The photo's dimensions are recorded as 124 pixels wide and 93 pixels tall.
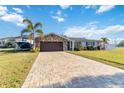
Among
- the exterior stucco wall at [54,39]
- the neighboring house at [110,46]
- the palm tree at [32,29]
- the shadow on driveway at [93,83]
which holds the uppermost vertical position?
the palm tree at [32,29]

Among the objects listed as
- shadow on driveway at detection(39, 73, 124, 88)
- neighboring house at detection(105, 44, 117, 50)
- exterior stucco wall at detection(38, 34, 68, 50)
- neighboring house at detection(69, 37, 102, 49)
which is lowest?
shadow on driveway at detection(39, 73, 124, 88)

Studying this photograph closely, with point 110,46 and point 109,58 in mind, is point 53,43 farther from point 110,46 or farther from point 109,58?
point 109,58

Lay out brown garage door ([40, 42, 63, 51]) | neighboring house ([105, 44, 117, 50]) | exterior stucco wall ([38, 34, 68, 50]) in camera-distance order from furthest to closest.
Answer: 1. neighboring house ([105, 44, 117, 50])
2. exterior stucco wall ([38, 34, 68, 50])
3. brown garage door ([40, 42, 63, 51])

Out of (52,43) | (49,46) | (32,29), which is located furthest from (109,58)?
(52,43)

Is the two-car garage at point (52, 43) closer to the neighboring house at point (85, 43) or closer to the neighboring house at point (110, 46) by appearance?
the neighboring house at point (85, 43)

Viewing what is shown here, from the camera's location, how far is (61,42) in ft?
112

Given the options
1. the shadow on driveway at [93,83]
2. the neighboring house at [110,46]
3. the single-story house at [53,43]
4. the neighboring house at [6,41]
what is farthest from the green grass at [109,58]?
the neighboring house at [6,41]

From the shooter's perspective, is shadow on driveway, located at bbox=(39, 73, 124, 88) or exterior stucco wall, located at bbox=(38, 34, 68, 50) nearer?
shadow on driveway, located at bbox=(39, 73, 124, 88)

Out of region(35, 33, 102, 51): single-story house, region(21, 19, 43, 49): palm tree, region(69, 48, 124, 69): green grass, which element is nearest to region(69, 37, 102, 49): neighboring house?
region(35, 33, 102, 51): single-story house

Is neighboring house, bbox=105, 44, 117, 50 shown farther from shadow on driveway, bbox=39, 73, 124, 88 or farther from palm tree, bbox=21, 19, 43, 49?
shadow on driveway, bbox=39, 73, 124, 88
